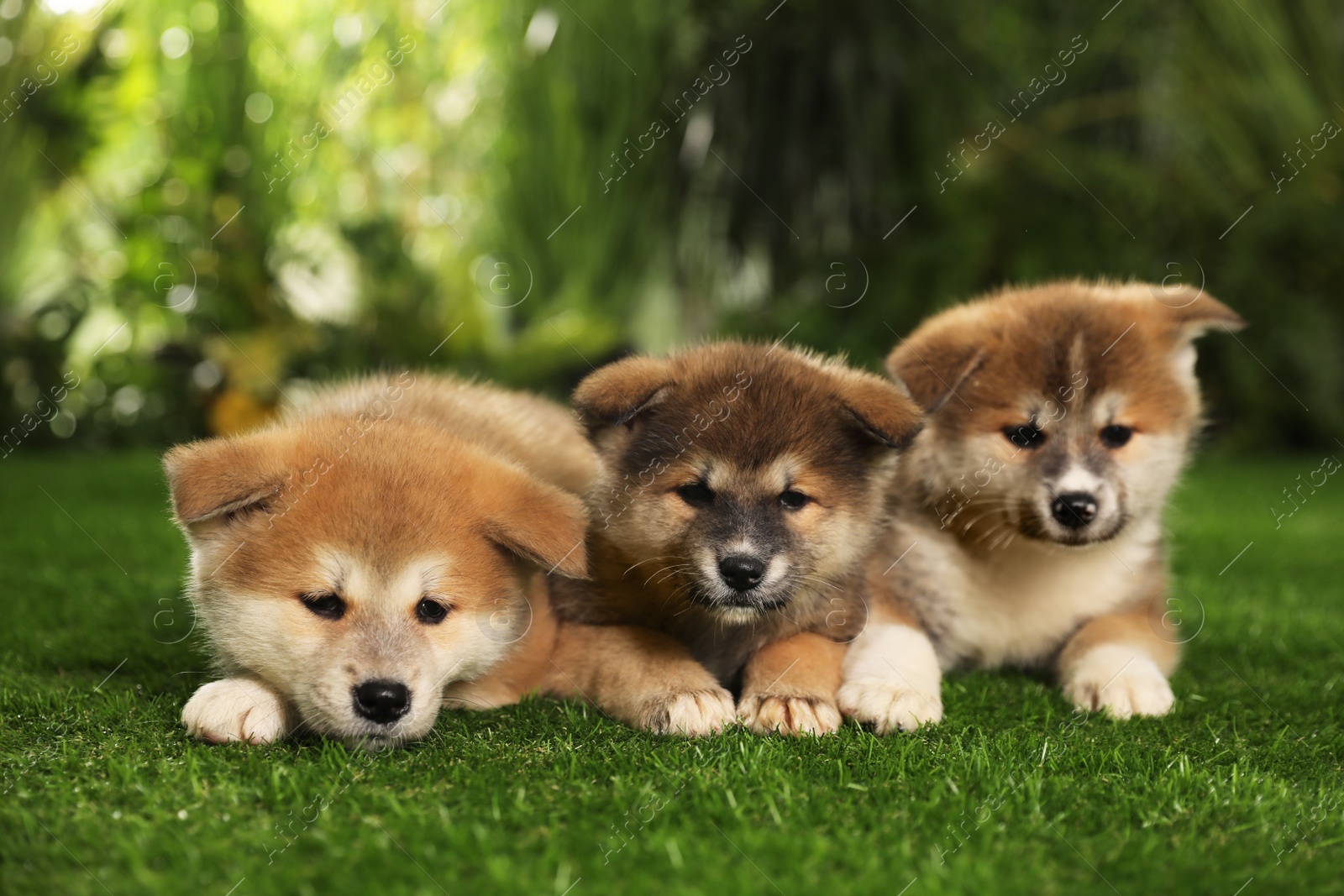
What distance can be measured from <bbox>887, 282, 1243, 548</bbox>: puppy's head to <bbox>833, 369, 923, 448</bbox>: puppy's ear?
193mm

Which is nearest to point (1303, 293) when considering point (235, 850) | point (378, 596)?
point (378, 596)

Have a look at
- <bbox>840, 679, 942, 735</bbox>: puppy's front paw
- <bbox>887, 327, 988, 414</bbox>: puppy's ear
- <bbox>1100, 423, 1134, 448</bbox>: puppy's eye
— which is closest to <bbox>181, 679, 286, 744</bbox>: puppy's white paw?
<bbox>840, 679, 942, 735</bbox>: puppy's front paw

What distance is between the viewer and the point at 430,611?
235 centimetres

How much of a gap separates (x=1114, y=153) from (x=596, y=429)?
6341 millimetres

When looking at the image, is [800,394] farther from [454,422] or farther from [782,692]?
[454,422]

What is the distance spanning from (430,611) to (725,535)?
67 cm

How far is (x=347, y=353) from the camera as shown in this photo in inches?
301

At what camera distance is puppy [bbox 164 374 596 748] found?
7.29 feet

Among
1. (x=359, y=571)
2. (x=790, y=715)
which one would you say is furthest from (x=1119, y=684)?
(x=359, y=571)

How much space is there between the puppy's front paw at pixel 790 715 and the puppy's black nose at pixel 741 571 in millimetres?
268

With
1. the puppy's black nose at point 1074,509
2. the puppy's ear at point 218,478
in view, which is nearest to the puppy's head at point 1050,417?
the puppy's black nose at point 1074,509

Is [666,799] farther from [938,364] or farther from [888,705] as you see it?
[938,364]

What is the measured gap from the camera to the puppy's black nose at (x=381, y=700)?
2152 mm

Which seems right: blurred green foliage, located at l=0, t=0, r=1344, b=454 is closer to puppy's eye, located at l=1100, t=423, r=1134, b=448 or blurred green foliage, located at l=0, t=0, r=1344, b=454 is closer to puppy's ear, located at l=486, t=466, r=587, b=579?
puppy's eye, located at l=1100, t=423, r=1134, b=448
